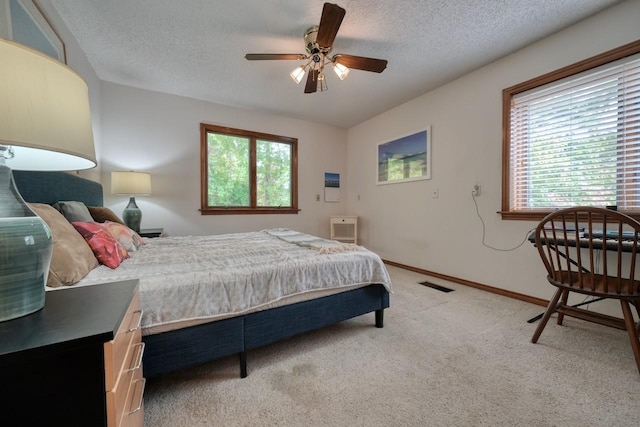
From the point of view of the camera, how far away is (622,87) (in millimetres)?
1891

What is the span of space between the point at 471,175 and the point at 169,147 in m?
3.93

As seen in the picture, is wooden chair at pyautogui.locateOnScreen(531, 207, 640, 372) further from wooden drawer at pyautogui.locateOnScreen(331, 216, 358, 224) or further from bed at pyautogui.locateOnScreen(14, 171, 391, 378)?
wooden drawer at pyautogui.locateOnScreen(331, 216, 358, 224)

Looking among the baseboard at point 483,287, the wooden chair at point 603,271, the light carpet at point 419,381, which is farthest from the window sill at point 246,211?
the wooden chair at point 603,271

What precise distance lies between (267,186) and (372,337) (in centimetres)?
302

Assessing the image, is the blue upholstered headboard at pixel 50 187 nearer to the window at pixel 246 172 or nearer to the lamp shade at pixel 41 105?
the lamp shade at pixel 41 105

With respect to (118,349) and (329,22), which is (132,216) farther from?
(329,22)

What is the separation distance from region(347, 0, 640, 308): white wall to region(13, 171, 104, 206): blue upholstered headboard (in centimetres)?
Result: 367

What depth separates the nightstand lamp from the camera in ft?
8.89

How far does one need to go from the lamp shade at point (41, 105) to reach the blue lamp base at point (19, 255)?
163mm

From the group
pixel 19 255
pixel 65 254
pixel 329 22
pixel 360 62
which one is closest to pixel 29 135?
pixel 19 255

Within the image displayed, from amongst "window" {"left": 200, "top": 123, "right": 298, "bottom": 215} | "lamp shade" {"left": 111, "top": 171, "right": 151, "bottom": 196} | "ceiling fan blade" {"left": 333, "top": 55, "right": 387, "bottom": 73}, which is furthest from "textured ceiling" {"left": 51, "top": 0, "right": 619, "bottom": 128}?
"lamp shade" {"left": 111, "top": 171, "right": 151, "bottom": 196}

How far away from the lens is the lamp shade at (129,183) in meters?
2.71

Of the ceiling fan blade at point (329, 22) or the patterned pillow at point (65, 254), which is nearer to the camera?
the patterned pillow at point (65, 254)

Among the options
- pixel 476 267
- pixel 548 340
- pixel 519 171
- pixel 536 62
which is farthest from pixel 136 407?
pixel 536 62
